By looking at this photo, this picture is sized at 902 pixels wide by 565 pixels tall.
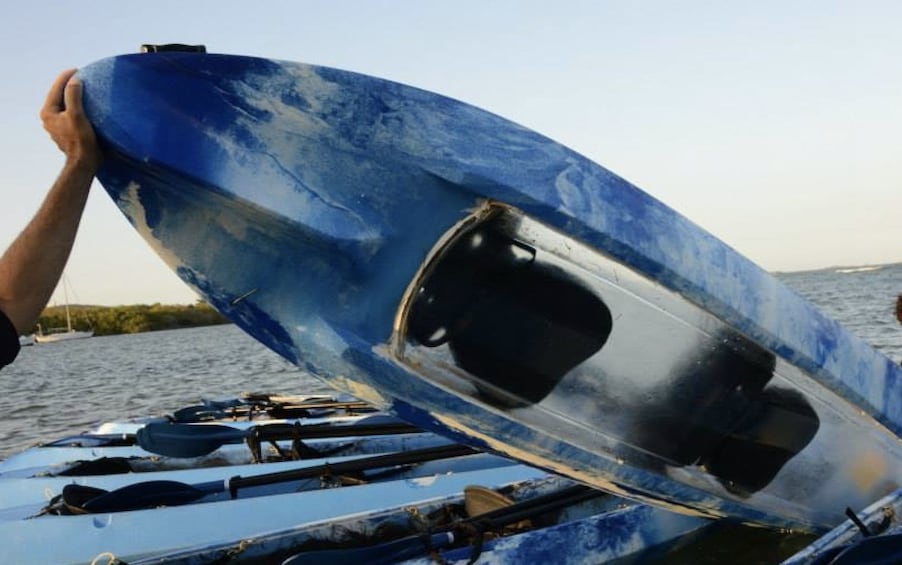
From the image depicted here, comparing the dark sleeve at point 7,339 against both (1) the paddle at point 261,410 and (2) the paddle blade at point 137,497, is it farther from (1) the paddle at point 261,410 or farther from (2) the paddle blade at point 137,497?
(1) the paddle at point 261,410

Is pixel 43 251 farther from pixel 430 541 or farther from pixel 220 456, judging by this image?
pixel 220 456

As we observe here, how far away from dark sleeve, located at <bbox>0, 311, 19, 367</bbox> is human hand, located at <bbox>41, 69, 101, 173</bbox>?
606 millimetres

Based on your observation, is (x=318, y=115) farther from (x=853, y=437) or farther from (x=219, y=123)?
(x=853, y=437)

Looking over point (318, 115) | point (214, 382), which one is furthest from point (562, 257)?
point (214, 382)

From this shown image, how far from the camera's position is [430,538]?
3.90m

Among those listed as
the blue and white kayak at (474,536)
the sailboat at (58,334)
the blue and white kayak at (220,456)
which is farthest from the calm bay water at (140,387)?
the sailboat at (58,334)

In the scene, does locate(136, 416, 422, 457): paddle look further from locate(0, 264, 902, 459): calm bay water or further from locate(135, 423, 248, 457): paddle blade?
locate(0, 264, 902, 459): calm bay water

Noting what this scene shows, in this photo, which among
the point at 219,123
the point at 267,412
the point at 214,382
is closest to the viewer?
the point at 219,123

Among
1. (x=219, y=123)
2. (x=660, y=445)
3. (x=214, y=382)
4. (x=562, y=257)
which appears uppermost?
(x=219, y=123)

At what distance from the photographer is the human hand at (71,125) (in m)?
2.88

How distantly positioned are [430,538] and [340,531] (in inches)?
27.9

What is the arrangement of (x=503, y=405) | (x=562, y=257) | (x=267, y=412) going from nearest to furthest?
(x=562, y=257), (x=503, y=405), (x=267, y=412)

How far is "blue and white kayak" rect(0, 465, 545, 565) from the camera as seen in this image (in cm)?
473

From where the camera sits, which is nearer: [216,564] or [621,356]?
[621,356]
